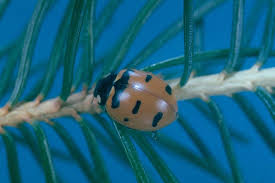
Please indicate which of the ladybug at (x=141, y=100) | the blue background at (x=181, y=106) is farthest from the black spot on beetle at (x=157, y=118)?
the blue background at (x=181, y=106)

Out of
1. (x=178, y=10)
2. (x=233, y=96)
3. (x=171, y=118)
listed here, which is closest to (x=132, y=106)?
(x=171, y=118)

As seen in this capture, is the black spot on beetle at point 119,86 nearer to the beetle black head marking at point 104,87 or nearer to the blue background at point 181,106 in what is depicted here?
the beetle black head marking at point 104,87

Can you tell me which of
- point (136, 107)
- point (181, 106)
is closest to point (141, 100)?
point (136, 107)

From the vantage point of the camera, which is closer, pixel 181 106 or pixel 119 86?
pixel 119 86

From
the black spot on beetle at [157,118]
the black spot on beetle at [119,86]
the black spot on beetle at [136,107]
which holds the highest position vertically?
the black spot on beetle at [119,86]

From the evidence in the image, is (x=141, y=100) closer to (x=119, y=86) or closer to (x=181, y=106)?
(x=119, y=86)


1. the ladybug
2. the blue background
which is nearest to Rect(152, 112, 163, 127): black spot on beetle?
the ladybug
